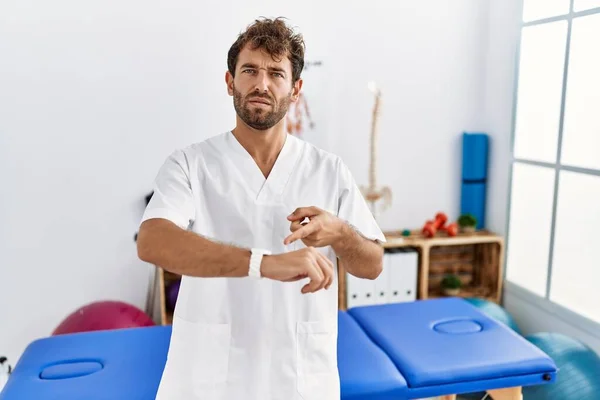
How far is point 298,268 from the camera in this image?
1096mm

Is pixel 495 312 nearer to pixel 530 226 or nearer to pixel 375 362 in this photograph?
pixel 530 226

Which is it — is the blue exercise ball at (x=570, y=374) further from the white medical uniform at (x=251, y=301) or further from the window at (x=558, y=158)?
the white medical uniform at (x=251, y=301)

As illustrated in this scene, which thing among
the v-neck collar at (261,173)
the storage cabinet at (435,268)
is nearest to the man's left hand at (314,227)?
the v-neck collar at (261,173)

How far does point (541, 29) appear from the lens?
9.75ft

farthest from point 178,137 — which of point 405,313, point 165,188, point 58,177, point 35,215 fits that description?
point 165,188

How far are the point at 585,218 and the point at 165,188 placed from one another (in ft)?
7.18

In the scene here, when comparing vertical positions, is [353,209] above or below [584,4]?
below

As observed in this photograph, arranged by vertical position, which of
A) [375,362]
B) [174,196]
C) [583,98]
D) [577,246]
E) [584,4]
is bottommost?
[375,362]

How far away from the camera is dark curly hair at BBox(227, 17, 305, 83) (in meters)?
1.36

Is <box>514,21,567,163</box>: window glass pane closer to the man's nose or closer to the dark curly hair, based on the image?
the dark curly hair

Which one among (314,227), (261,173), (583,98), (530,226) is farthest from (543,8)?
(314,227)

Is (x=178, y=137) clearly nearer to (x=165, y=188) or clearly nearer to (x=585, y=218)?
(x=165, y=188)

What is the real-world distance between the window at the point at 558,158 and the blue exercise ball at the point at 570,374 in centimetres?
33

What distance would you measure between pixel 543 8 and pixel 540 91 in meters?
0.43
